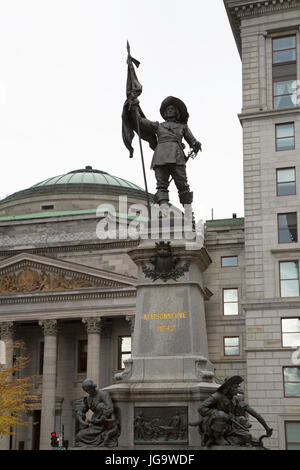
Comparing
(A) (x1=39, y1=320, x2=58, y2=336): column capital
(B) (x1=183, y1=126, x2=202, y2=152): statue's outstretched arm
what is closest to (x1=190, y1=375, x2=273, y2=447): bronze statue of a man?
(B) (x1=183, y1=126, x2=202, y2=152): statue's outstretched arm

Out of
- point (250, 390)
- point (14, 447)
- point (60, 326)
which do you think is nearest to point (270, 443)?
point (250, 390)

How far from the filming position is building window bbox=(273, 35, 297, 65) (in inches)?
1706

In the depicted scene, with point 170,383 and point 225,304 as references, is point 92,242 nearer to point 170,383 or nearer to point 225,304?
point 225,304

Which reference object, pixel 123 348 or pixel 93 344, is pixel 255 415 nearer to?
pixel 93 344

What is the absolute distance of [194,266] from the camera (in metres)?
14.1

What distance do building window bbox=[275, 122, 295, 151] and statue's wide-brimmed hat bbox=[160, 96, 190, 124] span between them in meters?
27.8

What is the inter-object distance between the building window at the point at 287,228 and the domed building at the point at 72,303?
15433 mm

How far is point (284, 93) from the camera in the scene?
141 ft

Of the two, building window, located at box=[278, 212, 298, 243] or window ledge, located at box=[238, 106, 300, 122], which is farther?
window ledge, located at box=[238, 106, 300, 122]

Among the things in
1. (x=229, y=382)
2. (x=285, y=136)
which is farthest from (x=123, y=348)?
(x=229, y=382)

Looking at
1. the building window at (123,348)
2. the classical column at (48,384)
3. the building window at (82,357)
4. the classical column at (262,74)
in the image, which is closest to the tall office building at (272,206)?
the classical column at (262,74)

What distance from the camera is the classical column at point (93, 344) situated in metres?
53.9

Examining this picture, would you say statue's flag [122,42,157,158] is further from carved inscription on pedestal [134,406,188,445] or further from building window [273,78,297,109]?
building window [273,78,297,109]

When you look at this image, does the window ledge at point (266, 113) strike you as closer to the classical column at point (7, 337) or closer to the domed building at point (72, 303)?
the domed building at point (72, 303)
